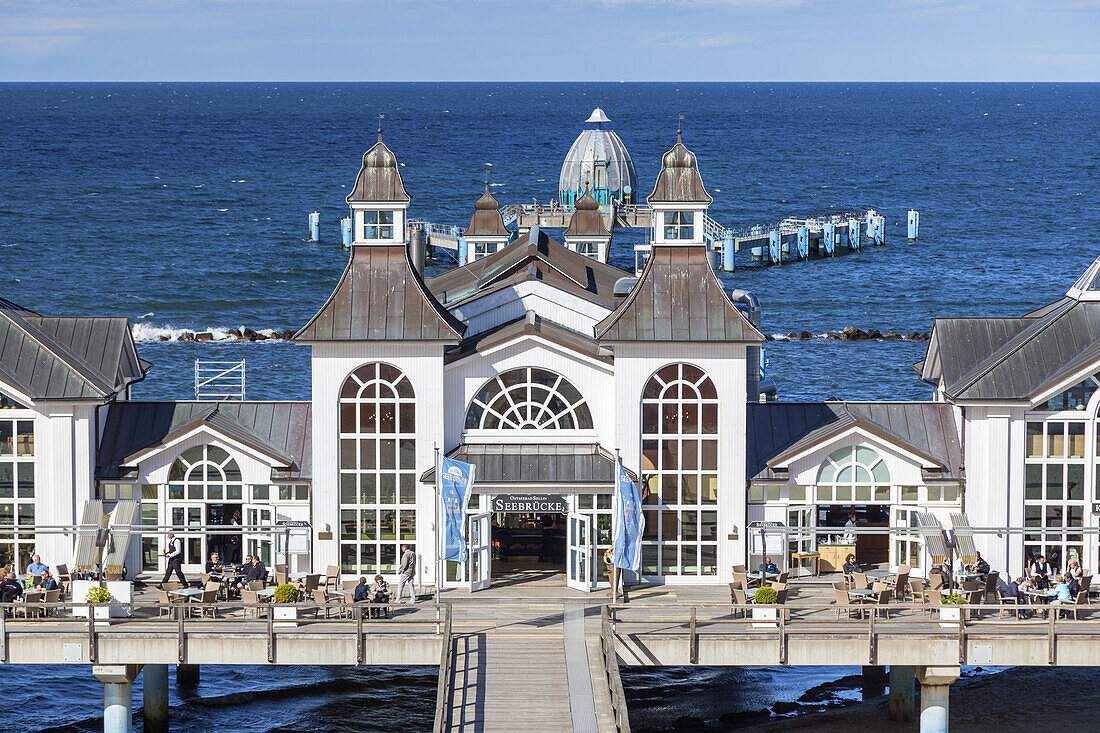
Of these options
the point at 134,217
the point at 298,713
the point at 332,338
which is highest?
the point at 134,217

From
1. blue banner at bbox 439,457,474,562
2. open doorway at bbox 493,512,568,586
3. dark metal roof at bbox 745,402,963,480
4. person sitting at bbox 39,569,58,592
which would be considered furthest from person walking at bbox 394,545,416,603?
dark metal roof at bbox 745,402,963,480

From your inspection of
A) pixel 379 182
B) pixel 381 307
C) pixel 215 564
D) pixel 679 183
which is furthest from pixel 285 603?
pixel 679 183

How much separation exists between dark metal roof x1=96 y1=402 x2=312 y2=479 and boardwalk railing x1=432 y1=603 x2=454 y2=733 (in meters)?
6.57

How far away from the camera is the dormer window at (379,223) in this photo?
37.6 meters

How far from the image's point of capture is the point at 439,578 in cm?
3481

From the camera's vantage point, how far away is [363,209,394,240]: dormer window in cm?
3756

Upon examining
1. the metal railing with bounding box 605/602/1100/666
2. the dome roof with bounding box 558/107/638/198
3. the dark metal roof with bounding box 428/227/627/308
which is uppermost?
the dome roof with bounding box 558/107/638/198

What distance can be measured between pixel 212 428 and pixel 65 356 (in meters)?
3.69

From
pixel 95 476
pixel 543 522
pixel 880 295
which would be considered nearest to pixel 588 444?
pixel 543 522

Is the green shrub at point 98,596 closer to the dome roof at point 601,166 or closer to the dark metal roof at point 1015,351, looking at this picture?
the dark metal roof at point 1015,351

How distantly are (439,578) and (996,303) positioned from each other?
79.0 m

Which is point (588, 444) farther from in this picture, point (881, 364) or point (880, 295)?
point (880, 295)

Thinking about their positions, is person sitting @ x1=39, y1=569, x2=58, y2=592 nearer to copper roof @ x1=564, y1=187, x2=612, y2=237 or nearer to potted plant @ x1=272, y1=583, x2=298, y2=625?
potted plant @ x1=272, y1=583, x2=298, y2=625

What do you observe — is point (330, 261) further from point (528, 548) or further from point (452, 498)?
point (452, 498)
